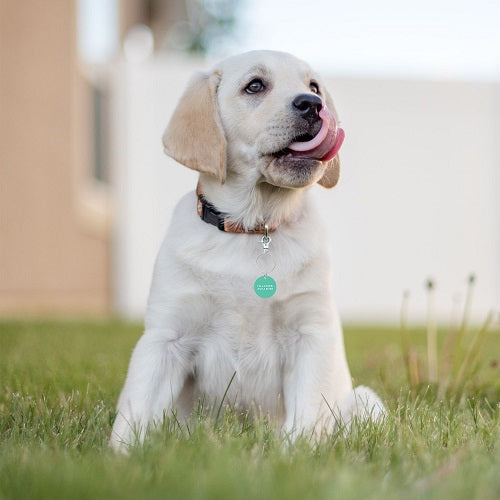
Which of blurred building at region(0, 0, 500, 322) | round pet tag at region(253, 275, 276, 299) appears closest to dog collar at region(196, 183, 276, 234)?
round pet tag at region(253, 275, 276, 299)

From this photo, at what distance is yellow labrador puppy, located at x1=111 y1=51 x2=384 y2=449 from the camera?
98.5 inches

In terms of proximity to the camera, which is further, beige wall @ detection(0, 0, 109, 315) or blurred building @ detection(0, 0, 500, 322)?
blurred building @ detection(0, 0, 500, 322)

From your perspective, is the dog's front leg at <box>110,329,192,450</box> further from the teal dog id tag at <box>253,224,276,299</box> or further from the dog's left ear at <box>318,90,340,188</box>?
the dog's left ear at <box>318,90,340,188</box>

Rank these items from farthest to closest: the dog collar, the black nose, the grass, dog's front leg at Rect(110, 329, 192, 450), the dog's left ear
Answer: the dog's left ear < the dog collar < the black nose < dog's front leg at Rect(110, 329, 192, 450) < the grass

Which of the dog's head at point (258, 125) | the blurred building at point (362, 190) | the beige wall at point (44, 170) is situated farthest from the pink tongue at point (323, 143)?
the blurred building at point (362, 190)

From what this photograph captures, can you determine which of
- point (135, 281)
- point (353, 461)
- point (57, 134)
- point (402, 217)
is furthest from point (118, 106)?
point (353, 461)

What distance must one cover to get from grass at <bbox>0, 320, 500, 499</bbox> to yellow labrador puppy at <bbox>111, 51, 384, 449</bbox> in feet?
0.63

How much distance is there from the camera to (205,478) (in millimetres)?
1517

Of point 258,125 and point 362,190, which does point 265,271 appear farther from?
point 362,190

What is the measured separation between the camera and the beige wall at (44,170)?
8031 mm

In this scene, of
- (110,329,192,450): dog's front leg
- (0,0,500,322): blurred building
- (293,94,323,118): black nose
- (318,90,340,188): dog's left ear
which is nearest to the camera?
(110,329,192,450): dog's front leg

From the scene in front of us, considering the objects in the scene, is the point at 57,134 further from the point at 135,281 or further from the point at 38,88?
the point at 135,281

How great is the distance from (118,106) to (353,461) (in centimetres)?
882

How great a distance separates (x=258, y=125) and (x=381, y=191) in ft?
25.3
